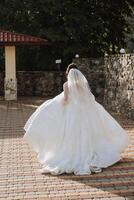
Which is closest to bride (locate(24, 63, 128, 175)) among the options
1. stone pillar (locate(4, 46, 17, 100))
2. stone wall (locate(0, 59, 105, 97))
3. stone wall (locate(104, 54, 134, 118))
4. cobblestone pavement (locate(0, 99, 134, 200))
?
cobblestone pavement (locate(0, 99, 134, 200))

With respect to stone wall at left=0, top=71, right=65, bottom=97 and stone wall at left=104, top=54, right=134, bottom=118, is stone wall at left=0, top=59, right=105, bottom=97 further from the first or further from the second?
stone wall at left=104, top=54, right=134, bottom=118

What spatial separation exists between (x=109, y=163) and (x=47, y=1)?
16.7 meters

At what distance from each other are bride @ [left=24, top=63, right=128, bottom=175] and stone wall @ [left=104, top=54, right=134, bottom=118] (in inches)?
218

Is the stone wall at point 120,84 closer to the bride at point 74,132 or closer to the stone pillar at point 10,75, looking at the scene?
the bride at point 74,132

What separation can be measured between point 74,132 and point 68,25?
53.9 ft

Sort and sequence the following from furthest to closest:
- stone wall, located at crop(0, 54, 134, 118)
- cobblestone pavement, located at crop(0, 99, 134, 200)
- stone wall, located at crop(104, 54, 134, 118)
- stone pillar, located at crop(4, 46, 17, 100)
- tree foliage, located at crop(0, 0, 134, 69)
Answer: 1. tree foliage, located at crop(0, 0, 134, 69)
2. stone pillar, located at crop(4, 46, 17, 100)
3. stone wall, located at crop(0, 54, 134, 118)
4. stone wall, located at crop(104, 54, 134, 118)
5. cobblestone pavement, located at crop(0, 99, 134, 200)

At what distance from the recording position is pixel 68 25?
23266 millimetres

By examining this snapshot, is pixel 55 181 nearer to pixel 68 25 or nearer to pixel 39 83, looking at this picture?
pixel 39 83

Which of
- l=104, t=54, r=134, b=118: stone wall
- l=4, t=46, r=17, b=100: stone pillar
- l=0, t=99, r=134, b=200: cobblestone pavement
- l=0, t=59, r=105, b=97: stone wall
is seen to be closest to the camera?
l=0, t=99, r=134, b=200: cobblestone pavement

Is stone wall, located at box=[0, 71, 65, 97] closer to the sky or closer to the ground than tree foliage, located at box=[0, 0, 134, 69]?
closer to the ground

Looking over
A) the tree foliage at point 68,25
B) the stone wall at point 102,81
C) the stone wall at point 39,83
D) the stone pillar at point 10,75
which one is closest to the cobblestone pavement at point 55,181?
the stone wall at point 102,81

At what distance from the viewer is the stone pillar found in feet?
68.5

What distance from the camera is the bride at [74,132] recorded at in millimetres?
7344

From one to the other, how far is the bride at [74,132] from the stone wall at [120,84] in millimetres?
5537
